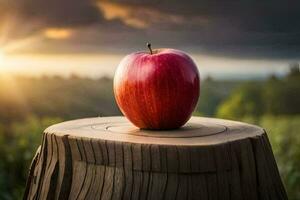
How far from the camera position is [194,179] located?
203 centimetres

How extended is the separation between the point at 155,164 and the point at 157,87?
32cm

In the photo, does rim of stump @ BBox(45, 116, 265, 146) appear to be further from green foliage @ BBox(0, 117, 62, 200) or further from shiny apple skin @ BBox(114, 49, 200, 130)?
green foliage @ BBox(0, 117, 62, 200)

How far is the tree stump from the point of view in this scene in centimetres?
202

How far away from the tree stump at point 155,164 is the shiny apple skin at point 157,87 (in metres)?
0.06

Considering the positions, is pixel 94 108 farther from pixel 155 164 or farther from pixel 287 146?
pixel 155 164

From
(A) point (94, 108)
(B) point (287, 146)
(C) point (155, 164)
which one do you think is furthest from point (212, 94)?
(C) point (155, 164)

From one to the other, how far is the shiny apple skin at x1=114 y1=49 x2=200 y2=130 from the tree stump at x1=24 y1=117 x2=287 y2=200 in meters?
0.06

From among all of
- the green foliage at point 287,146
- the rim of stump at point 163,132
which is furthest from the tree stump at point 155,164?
the green foliage at point 287,146

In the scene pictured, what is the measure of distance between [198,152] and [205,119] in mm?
637

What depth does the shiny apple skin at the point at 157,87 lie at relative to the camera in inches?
87.0

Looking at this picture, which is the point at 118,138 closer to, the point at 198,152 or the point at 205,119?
the point at 198,152

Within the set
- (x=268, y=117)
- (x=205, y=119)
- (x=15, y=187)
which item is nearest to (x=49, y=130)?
(x=205, y=119)

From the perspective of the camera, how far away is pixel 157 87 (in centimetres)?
221

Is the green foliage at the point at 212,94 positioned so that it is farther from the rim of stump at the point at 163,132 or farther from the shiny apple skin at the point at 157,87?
the shiny apple skin at the point at 157,87
